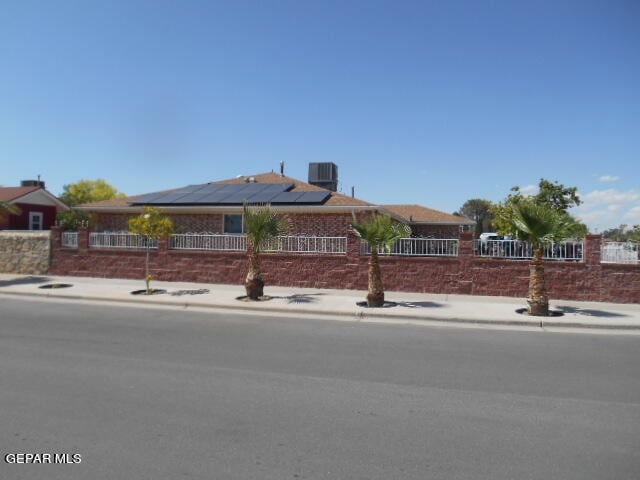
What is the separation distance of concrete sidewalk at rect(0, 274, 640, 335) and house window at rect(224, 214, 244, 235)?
16.0 ft

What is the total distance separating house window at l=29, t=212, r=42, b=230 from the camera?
35.7m

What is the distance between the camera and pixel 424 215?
33438 mm

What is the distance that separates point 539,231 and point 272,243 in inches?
375

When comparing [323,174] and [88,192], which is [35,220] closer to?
[323,174]

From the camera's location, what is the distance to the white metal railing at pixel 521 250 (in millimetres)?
15102

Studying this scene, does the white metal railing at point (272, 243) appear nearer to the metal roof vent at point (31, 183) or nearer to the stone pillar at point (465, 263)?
the stone pillar at point (465, 263)

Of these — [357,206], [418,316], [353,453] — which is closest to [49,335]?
[353,453]

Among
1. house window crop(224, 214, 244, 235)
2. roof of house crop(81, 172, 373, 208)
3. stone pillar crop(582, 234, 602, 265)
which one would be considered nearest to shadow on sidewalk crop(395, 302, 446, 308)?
stone pillar crop(582, 234, 602, 265)

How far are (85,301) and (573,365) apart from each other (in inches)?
537

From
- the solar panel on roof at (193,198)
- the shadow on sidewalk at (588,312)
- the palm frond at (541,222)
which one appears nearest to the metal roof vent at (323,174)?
the solar panel on roof at (193,198)

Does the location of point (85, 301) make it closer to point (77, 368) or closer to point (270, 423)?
point (77, 368)

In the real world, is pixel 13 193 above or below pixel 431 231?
above

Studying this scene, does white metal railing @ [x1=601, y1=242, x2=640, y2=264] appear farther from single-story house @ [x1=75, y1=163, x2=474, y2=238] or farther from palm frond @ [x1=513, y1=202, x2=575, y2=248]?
single-story house @ [x1=75, y1=163, x2=474, y2=238]

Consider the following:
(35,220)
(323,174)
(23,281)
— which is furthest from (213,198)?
(35,220)
